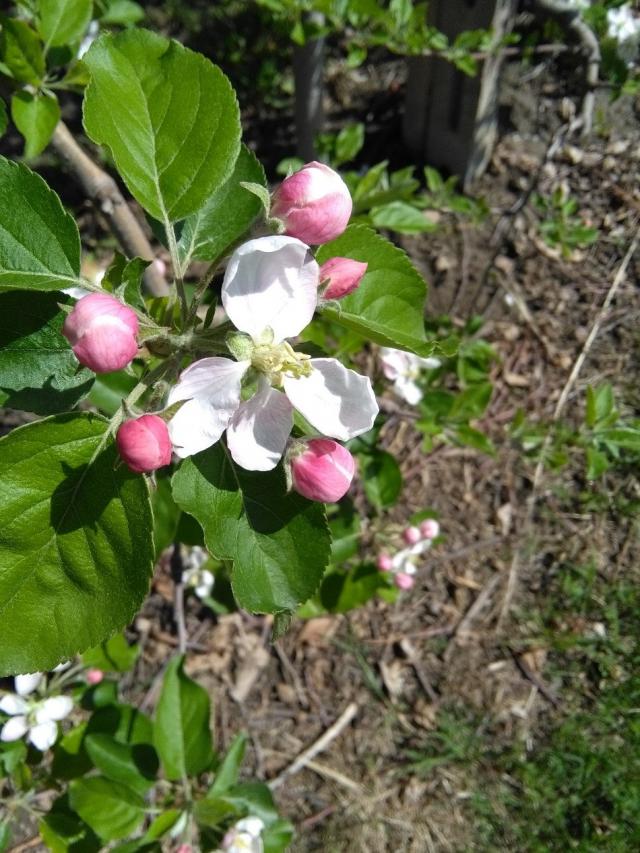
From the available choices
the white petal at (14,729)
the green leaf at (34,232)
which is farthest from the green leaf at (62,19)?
the white petal at (14,729)

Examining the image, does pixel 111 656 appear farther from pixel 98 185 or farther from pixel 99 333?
pixel 99 333

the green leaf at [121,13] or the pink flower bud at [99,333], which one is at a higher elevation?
the green leaf at [121,13]

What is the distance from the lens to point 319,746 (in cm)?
253

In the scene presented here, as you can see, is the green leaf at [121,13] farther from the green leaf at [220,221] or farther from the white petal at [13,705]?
the white petal at [13,705]

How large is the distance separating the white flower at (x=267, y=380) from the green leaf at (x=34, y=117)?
77 centimetres

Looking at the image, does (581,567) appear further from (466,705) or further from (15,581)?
(15,581)

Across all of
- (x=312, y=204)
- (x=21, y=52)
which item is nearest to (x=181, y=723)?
(x=312, y=204)

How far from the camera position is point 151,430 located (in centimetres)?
86

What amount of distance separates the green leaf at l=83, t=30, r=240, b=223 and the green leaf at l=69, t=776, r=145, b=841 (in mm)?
1298

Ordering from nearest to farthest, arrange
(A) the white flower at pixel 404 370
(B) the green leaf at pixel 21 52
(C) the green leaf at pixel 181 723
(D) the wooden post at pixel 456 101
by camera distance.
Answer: (B) the green leaf at pixel 21 52, (C) the green leaf at pixel 181 723, (A) the white flower at pixel 404 370, (D) the wooden post at pixel 456 101

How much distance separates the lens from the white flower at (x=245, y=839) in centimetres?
168

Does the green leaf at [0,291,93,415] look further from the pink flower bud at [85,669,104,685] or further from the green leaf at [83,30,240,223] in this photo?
the pink flower bud at [85,669,104,685]

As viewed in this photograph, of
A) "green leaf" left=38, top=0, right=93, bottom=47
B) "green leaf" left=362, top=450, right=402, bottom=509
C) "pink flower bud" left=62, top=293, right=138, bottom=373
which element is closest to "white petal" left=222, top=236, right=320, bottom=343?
"pink flower bud" left=62, top=293, right=138, bottom=373

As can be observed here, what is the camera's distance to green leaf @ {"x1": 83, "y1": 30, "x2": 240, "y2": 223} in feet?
3.40
